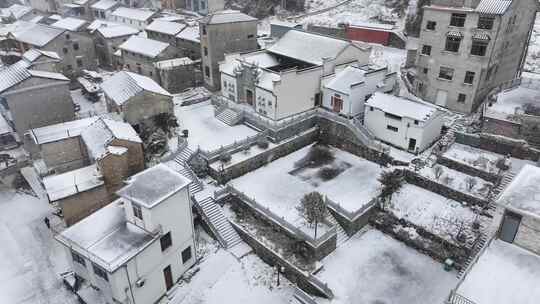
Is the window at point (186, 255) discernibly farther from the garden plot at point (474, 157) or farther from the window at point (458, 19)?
the window at point (458, 19)

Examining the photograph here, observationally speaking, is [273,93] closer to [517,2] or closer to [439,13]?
[439,13]

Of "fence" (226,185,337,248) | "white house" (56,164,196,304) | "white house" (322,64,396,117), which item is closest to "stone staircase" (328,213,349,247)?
"fence" (226,185,337,248)

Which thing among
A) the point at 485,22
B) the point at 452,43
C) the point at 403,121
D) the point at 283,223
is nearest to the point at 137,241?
the point at 283,223

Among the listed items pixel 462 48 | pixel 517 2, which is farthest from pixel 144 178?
pixel 517 2

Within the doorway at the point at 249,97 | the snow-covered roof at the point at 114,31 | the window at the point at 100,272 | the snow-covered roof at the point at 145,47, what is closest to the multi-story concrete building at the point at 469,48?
the doorway at the point at 249,97

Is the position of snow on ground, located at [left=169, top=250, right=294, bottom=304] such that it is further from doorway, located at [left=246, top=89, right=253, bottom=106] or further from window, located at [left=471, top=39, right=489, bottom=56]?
window, located at [left=471, top=39, right=489, bottom=56]
